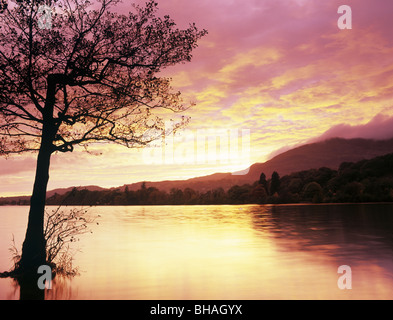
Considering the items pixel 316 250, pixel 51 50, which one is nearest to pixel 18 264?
pixel 51 50

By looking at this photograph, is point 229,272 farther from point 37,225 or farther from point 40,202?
point 40,202

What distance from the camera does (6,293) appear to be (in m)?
17.2

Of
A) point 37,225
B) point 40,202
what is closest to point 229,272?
point 37,225

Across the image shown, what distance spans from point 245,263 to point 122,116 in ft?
48.4

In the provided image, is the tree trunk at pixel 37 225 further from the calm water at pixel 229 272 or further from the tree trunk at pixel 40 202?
the calm water at pixel 229 272

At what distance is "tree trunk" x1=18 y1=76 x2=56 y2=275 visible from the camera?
19375 mm

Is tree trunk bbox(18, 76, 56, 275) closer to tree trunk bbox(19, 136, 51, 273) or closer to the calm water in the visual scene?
tree trunk bbox(19, 136, 51, 273)

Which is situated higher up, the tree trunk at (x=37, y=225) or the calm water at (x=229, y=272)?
the tree trunk at (x=37, y=225)

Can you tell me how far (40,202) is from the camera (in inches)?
773

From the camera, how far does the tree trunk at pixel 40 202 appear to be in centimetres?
1938

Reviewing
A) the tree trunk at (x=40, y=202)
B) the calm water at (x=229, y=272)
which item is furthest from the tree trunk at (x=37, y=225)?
the calm water at (x=229, y=272)

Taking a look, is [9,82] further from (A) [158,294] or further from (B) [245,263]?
(B) [245,263]

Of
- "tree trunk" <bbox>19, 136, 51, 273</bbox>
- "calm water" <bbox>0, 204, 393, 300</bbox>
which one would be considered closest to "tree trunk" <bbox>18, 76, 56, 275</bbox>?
"tree trunk" <bbox>19, 136, 51, 273</bbox>
